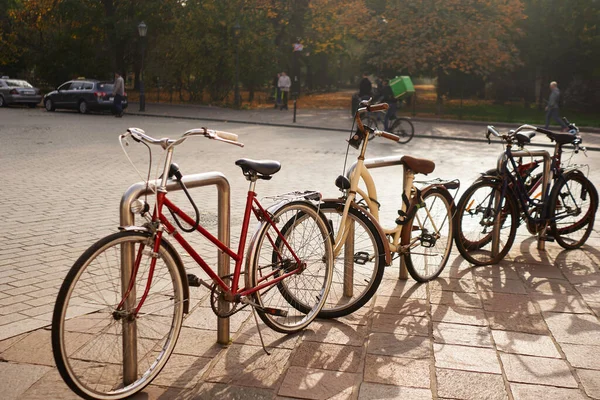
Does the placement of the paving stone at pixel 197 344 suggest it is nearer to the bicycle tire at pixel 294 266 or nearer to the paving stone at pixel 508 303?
the bicycle tire at pixel 294 266

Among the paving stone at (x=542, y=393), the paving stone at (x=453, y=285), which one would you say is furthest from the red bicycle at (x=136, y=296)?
the paving stone at (x=453, y=285)

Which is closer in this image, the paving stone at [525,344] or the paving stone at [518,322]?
the paving stone at [525,344]

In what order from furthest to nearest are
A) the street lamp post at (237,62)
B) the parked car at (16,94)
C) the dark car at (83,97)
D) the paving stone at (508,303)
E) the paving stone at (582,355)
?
the parked car at (16,94) → the street lamp post at (237,62) → the dark car at (83,97) → the paving stone at (508,303) → the paving stone at (582,355)

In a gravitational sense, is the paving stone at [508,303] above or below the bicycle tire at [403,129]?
below

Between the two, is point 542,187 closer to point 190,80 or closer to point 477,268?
point 477,268

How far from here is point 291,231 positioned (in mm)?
4402

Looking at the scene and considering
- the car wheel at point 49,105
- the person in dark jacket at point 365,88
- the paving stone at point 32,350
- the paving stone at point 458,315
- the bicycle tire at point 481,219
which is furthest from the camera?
the car wheel at point 49,105

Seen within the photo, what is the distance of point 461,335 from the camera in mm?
4410

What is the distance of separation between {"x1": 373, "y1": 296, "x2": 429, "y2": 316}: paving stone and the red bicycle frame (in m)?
0.85

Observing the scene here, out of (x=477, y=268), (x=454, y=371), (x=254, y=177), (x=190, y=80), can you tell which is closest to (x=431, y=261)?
(x=477, y=268)

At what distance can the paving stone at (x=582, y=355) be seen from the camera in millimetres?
4000

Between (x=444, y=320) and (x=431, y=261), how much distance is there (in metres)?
1.04

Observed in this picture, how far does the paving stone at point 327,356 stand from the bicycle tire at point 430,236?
135 centimetres

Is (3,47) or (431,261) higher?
(3,47)
